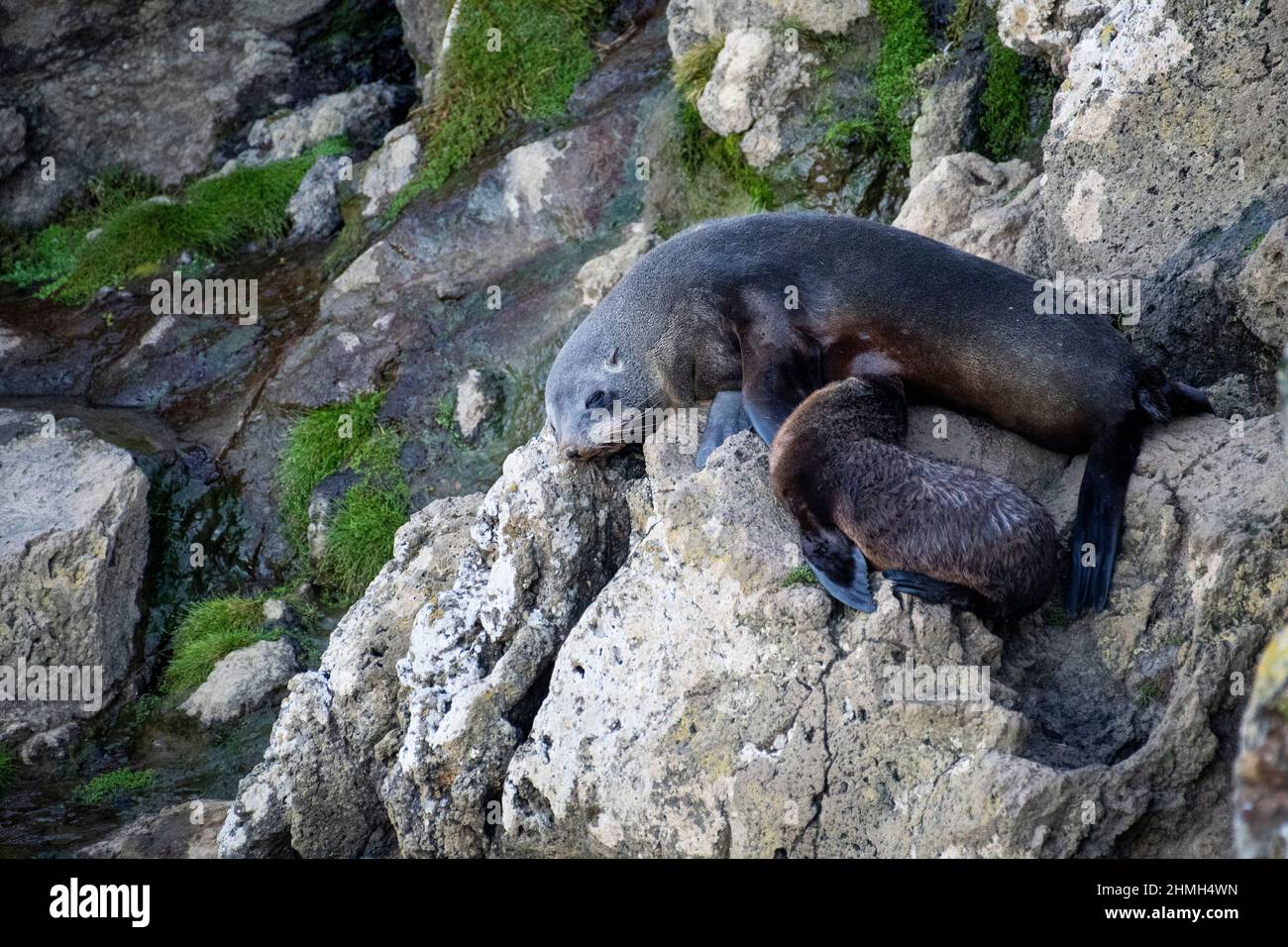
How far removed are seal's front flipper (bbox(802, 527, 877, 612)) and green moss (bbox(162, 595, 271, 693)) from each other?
5433mm

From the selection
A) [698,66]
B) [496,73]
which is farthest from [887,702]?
[496,73]

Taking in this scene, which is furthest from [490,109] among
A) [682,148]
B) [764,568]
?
[764,568]

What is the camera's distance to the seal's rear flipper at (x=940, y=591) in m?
4.94

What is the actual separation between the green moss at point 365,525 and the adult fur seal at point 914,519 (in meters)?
5.19

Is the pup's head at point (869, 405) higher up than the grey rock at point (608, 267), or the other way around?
the grey rock at point (608, 267)

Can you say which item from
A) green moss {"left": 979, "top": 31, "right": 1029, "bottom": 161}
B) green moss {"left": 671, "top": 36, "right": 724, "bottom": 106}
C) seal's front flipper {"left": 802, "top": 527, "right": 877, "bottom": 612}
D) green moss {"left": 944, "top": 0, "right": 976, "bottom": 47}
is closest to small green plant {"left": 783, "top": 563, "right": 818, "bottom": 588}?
seal's front flipper {"left": 802, "top": 527, "right": 877, "bottom": 612}

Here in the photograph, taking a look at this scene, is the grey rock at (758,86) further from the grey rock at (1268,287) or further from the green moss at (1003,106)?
the grey rock at (1268,287)

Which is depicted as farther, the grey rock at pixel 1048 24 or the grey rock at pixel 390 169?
the grey rock at pixel 390 169

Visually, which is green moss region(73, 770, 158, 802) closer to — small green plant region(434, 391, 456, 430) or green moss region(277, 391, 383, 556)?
green moss region(277, 391, 383, 556)

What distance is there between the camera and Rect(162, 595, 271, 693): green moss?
9141mm
